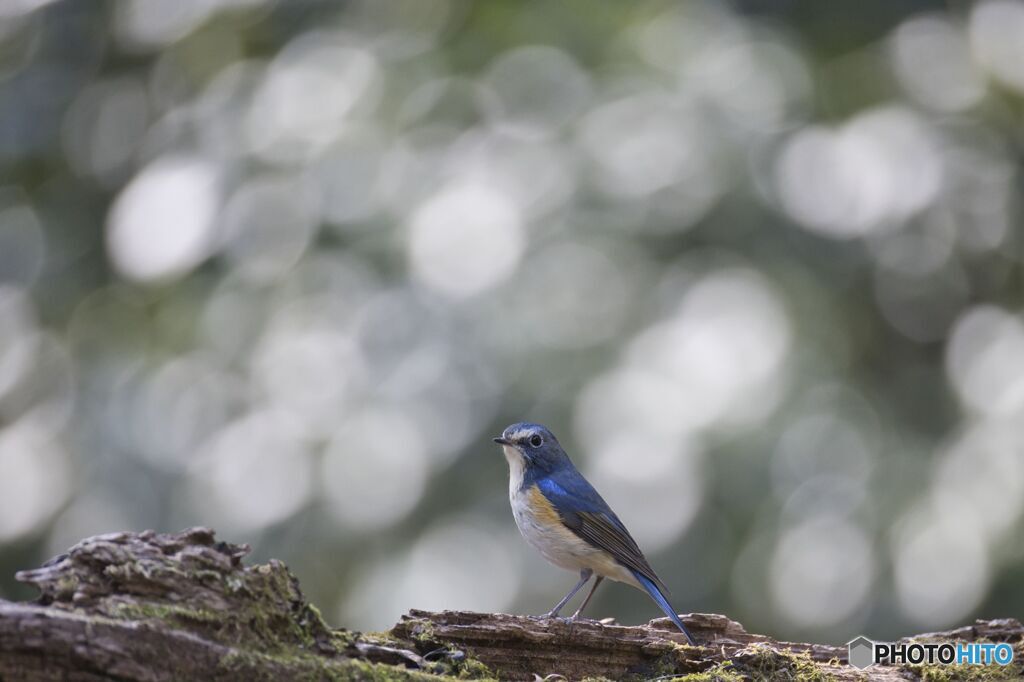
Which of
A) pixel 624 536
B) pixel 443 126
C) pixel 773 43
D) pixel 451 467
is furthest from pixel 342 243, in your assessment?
pixel 773 43

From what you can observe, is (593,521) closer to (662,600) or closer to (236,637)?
(662,600)

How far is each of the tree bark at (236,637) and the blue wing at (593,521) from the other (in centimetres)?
125

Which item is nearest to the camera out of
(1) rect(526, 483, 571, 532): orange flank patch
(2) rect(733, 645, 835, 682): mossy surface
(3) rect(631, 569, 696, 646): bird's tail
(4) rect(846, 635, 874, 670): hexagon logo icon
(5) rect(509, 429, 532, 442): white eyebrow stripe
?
(2) rect(733, 645, 835, 682): mossy surface

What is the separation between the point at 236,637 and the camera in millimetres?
2844

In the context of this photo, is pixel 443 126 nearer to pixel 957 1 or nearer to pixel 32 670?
pixel 957 1

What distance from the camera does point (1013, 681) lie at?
12.2 feet

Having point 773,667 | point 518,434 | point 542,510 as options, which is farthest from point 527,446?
point 773,667

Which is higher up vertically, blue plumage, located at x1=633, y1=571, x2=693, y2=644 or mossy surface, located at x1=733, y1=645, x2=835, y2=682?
blue plumage, located at x1=633, y1=571, x2=693, y2=644

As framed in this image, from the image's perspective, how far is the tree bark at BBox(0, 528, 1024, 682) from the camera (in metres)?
2.60

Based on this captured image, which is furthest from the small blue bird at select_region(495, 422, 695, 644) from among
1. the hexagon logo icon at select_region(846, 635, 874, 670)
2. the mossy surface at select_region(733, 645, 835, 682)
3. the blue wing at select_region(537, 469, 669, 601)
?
the mossy surface at select_region(733, 645, 835, 682)

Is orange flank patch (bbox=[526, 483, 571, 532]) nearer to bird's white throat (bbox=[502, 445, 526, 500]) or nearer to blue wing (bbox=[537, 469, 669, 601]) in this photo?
blue wing (bbox=[537, 469, 669, 601])

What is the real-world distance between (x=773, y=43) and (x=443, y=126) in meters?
2.05

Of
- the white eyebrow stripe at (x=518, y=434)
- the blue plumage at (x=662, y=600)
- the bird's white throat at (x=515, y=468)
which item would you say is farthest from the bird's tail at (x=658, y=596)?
the white eyebrow stripe at (x=518, y=434)

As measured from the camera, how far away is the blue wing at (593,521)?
5082 mm
